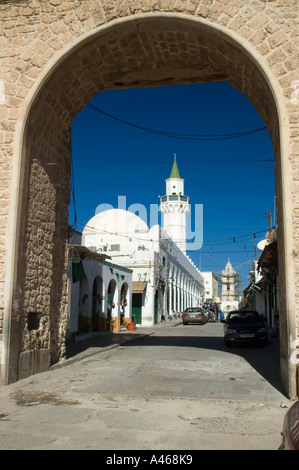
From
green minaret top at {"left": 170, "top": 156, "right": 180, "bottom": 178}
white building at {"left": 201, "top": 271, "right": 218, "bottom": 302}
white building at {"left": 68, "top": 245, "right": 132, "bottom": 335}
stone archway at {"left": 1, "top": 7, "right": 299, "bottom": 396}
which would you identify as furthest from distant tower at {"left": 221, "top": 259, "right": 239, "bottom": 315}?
stone archway at {"left": 1, "top": 7, "right": 299, "bottom": 396}

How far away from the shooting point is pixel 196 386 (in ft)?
23.6

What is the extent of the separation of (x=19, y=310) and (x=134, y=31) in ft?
18.9

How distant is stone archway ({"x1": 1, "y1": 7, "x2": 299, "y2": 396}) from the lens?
276 inches

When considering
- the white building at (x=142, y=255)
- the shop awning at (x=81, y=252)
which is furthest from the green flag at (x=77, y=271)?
the white building at (x=142, y=255)

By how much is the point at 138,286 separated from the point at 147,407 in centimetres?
2296

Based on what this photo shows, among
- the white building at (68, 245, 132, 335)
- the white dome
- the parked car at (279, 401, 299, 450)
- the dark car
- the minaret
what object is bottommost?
the dark car

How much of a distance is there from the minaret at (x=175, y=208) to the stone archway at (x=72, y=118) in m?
50.9

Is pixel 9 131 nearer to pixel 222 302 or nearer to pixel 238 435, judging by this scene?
pixel 238 435

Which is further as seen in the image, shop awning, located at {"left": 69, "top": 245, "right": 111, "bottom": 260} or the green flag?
the green flag

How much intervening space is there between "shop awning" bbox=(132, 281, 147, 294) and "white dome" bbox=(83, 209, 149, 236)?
13.9 feet

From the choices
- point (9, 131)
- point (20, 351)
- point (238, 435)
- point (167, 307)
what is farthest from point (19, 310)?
point (167, 307)

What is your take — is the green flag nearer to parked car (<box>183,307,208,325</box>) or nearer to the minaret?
parked car (<box>183,307,208,325</box>)
